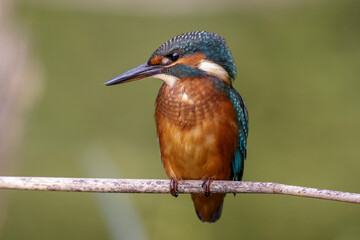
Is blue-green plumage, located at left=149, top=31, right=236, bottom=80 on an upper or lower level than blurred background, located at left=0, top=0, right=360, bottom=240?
upper

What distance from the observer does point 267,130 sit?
493 cm

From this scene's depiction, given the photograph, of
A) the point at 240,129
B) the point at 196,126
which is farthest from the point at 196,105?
the point at 240,129

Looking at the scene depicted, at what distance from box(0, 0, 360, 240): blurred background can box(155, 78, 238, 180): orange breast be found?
929 mm

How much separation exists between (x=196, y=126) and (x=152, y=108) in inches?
112

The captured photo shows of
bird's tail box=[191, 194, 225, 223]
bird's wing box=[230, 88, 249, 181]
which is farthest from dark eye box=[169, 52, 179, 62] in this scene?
bird's tail box=[191, 194, 225, 223]

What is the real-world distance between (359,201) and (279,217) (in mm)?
2555

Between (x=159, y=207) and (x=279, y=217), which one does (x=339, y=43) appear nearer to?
(x=279, y=217)

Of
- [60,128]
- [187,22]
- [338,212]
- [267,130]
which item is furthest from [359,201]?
[187,22]

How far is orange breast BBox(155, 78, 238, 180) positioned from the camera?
237 cm

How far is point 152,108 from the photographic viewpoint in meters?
5.20

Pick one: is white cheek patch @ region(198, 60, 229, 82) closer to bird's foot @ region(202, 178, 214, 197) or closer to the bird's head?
the bird's head

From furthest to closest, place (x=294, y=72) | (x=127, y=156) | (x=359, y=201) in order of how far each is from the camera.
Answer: (x=294, y=72) < (x=127, y=156) < (x=359, y=201)

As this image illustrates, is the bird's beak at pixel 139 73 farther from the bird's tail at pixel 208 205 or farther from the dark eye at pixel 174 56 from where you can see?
the bird's tail at pixel 208 205

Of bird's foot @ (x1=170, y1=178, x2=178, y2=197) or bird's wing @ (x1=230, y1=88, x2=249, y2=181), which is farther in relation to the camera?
bird's wing @ (x1=230, y1=88, x2=249, y2=181)
